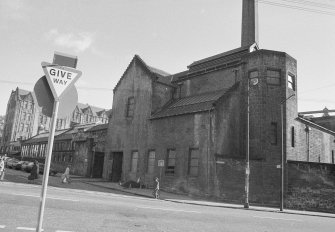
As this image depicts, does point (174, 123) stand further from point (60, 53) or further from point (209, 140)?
point (60, 53)

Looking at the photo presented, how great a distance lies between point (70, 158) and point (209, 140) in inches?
1188

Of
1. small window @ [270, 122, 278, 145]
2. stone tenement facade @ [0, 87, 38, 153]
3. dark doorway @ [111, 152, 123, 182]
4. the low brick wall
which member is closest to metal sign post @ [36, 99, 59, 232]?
the low brick wall

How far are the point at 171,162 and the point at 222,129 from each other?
576 cm

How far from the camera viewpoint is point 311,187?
24359 mm

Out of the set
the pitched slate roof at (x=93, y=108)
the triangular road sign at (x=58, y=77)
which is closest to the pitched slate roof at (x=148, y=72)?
the triangular road sign at (x=58, y=77)

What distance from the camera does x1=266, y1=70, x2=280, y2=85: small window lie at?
27606 millimetres

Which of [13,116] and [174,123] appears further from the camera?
[13,116]

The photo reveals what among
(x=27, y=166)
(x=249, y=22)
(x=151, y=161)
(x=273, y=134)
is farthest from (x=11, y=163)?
(x=249, y=22)

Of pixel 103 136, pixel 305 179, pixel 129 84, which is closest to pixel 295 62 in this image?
pixel 305 179

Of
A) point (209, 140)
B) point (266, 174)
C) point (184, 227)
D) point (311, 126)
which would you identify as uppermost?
point (311, 126)

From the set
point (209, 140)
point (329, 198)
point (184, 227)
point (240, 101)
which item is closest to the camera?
point (184, 227)

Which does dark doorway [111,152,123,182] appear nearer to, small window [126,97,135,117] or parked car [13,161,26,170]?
small window [126,97,135,117]

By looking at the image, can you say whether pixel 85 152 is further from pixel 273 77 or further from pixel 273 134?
pixel 273 77

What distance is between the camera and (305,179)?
24672 millimetres
